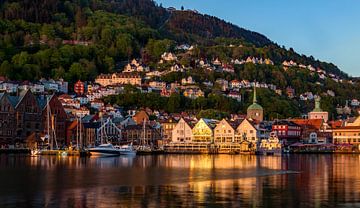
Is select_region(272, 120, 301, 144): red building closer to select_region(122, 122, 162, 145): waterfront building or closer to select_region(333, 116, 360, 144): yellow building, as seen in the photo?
select_region(333, 116, 360, 144): yellow building

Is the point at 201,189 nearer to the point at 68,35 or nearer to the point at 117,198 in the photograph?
the point at 117,198

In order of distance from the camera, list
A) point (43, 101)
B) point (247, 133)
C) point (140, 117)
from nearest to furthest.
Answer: point (43, 101)
point (247, 133)
point (140, 117)

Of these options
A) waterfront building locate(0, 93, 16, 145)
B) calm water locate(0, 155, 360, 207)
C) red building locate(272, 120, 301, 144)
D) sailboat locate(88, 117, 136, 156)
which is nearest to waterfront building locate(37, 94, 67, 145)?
waterfront building locate(0, 93, 16, 145)

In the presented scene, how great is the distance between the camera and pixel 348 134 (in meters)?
112

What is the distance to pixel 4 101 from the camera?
92562mm

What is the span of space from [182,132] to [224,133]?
7.81 metres

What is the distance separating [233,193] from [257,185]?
4.96 meters

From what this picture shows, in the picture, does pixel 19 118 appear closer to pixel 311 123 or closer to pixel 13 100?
pixel 13 100

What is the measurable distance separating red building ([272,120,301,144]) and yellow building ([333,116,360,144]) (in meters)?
6.80

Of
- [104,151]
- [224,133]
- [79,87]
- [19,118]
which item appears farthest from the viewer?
[79,87]

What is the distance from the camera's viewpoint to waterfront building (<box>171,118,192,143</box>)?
106 metres

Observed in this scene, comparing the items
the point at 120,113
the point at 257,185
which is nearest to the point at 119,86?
the point at 120,113

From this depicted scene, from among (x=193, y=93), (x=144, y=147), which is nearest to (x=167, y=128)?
(x=144, y=147)

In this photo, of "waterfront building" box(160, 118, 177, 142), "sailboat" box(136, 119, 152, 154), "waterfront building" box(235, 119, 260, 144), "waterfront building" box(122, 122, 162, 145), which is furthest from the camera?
"waterfront building" box(160, 118, 177, 142)
